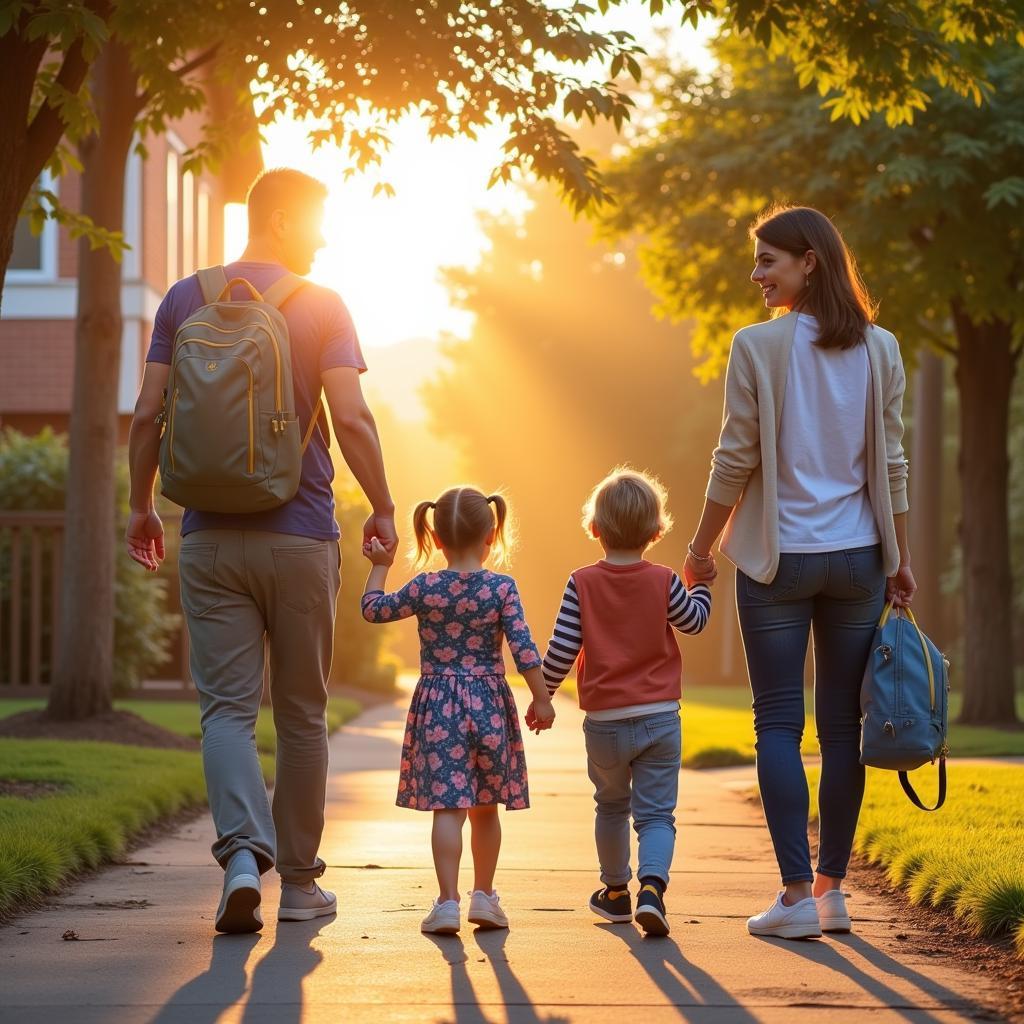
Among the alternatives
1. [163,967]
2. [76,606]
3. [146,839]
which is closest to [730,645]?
[76,606]

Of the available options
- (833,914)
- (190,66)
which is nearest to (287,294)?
(833,914)

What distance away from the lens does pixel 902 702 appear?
4.64 meters

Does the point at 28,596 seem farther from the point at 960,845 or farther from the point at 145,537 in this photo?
the point at 960,845

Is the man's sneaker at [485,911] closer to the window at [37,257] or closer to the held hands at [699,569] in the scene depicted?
the held hands at [699,569]

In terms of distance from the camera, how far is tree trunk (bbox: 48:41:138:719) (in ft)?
35.4

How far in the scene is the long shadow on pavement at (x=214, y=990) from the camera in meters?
3.67

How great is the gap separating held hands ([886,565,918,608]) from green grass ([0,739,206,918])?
9.07 feet

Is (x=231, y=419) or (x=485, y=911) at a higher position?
(x=231, y=419)

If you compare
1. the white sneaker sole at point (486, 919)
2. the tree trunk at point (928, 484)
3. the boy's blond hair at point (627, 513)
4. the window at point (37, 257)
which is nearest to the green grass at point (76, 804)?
the white sneaker sole at point (486, 919)

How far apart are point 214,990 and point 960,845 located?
304 centimetres

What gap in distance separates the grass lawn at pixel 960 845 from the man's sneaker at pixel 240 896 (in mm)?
2019

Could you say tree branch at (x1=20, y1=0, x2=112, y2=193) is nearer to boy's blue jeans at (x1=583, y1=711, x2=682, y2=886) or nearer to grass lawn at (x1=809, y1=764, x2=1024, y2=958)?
boy's blue jeans at (x1=583, y1=711, x2=682, y2=886)

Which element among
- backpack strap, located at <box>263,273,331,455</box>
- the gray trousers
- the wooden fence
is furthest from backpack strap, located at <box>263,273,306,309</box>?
the wooden fence

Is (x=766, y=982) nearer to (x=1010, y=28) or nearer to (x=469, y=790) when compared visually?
(x=469, y=790)
